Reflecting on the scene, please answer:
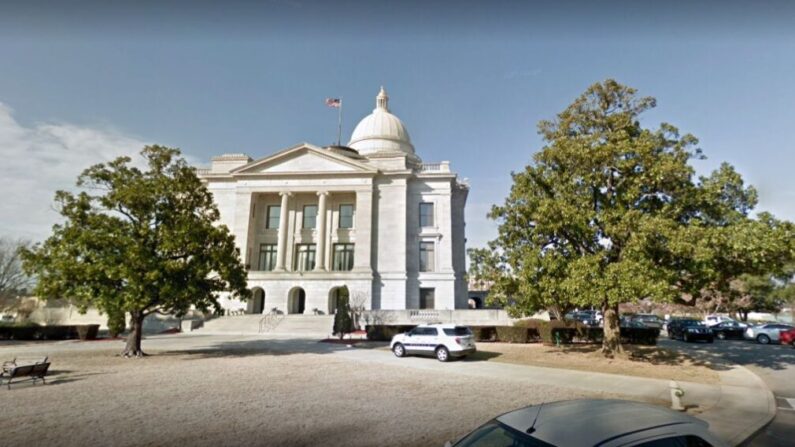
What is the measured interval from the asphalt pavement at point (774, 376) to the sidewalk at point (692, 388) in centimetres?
20

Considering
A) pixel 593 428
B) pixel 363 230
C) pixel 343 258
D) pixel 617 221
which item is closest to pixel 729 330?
pixel 617 221

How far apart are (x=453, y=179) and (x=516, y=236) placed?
27753mm

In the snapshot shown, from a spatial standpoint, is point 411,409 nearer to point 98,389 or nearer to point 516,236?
point 98,389

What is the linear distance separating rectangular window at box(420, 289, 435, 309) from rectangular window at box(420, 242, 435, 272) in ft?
7.57

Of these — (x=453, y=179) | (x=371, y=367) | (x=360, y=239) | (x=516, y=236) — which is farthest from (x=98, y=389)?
(x=453, y=179)

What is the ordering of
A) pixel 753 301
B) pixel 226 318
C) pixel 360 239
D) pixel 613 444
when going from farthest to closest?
pixel 753 301
pixel 360 239
pixel 226 318
pixel 613 444

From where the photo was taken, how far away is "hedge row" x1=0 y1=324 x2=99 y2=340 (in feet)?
96.1

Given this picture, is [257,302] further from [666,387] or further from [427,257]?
[666,387]

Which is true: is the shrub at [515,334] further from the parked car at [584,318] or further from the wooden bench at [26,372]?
the wooden bench at [26,372]

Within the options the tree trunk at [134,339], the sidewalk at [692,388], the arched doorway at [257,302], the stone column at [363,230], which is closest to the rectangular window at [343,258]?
the stone column at [363,230]

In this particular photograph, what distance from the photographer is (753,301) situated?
55.0 m

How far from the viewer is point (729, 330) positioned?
1308 inches

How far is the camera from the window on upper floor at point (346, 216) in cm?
4716

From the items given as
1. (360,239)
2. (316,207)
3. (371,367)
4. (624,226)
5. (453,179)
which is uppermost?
(453,179)
